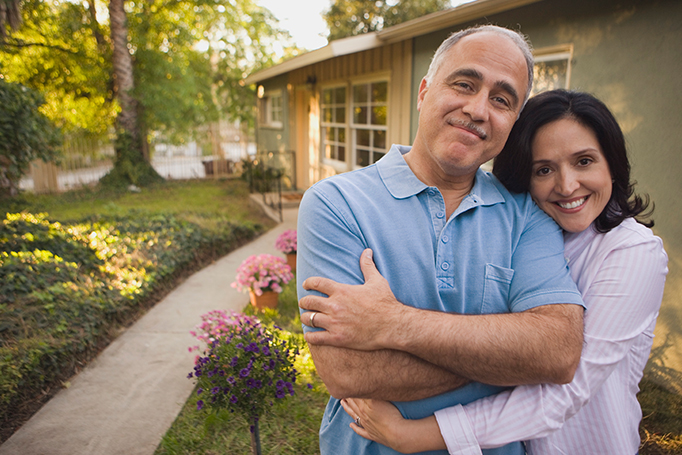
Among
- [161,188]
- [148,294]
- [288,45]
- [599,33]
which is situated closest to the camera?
[599,33]

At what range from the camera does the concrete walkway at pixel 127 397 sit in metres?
2.53

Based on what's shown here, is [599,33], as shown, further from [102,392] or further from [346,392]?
[102,392]

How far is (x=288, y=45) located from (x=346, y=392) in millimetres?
20033

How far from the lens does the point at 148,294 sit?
4430 millimetres

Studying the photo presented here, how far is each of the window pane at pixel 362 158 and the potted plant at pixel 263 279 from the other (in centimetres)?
366

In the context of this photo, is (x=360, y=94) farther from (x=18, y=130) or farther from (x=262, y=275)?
(x=18, y=130)

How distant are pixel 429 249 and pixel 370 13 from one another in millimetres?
27046

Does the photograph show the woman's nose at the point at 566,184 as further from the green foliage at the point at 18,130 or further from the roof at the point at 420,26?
the green foliage at the point at 18,130

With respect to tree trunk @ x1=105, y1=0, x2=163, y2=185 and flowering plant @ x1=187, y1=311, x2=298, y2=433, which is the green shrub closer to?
flowering plant @ x1=187, y1=311, x2=298, y2=433

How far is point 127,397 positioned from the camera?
2967mm

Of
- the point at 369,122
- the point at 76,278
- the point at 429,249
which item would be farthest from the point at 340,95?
the point at 429,249

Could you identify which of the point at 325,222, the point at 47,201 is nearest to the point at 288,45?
the point at 47,201

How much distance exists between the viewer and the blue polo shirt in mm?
1243

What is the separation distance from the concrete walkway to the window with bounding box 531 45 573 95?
3.81m
